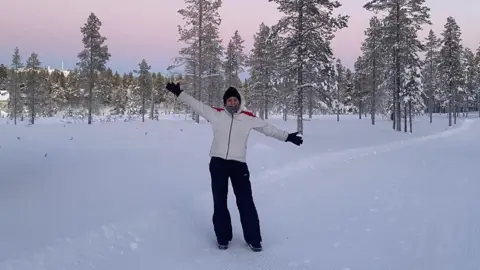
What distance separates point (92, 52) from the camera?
134ft

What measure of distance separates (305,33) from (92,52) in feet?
80.4

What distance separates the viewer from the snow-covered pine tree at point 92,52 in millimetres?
40625

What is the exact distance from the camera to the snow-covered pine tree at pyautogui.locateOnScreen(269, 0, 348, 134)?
2589 centimetres

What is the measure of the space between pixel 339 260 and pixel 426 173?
802 centimetres

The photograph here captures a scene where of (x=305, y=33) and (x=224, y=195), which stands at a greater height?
(x=305, y=33)

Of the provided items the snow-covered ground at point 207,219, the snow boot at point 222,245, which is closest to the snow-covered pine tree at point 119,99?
the snow-covered ground at point 207,219

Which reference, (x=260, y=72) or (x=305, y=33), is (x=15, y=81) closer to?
(x=260, y=72)

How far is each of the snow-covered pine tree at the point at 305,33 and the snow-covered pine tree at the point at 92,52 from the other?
22366 millimetres

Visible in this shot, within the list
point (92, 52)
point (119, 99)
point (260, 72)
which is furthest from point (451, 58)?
point (119, 99)

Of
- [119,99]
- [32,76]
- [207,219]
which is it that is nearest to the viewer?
[207,219]

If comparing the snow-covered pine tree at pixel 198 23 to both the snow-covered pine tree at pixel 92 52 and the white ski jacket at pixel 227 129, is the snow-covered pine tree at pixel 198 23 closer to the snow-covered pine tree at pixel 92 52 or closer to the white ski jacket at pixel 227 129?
the snow-covered pine tree at pixel 92 52

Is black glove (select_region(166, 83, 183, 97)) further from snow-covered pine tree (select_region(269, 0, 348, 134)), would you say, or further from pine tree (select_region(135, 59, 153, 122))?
pine tree (select_region(135, 59, 153, 122))

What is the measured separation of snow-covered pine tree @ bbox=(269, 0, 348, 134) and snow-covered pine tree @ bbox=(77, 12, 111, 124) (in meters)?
22.4

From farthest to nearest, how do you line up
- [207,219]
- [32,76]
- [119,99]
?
[119,99] < [32,76] < [207,219]
